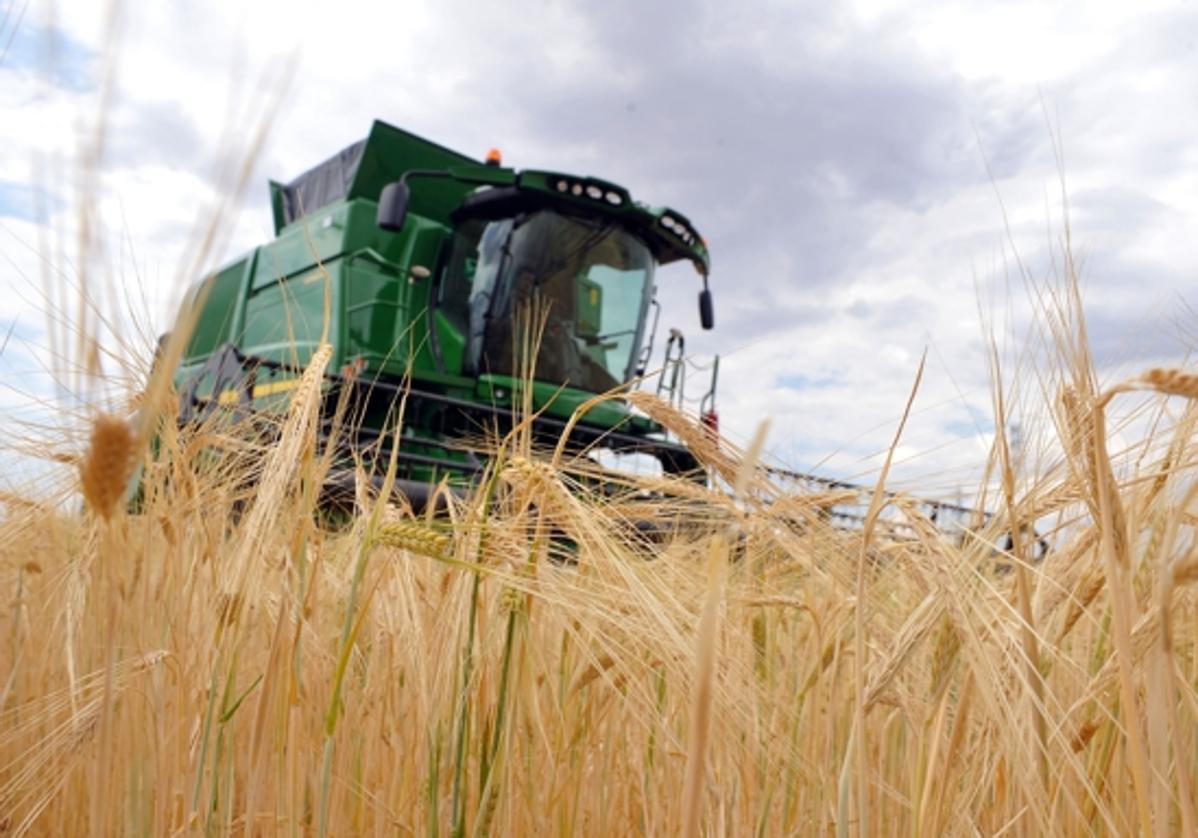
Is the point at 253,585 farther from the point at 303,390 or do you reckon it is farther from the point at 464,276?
the point at 464,276

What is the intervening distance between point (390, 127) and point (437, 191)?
56 centimetres

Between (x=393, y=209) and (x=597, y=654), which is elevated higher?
(x=393, y=209)

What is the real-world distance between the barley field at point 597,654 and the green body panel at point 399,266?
14.6 feet

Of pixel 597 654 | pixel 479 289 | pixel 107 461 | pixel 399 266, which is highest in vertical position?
pixel 399 266

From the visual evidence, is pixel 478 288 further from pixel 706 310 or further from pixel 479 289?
pixel 706 310

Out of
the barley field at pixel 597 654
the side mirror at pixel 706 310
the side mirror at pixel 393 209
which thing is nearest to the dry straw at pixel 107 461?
the barley field at pixel 597 654

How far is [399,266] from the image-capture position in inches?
254

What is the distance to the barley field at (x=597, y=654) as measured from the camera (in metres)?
0.67

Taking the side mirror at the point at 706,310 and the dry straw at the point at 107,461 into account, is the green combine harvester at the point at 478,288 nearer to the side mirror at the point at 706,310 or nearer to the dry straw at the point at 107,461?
the side mirror at the point at 706,310

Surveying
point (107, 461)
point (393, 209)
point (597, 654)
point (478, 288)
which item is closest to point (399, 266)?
point (478, 288)

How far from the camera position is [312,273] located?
6.85 metres

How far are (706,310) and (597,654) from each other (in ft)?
18.9

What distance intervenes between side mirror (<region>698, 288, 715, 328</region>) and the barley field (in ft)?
17.7

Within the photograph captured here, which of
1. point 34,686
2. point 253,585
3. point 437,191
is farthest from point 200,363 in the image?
point 253,585
